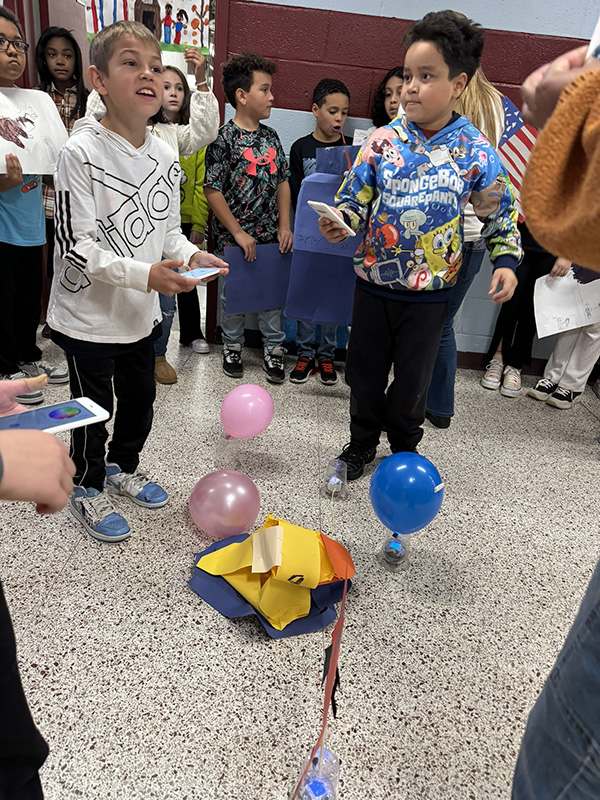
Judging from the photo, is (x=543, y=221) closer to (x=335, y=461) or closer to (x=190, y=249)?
(x=190, y=249)

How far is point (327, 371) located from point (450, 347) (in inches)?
28.9

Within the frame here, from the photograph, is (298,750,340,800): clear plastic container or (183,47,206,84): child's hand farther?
(183,47,206,84): child's hand

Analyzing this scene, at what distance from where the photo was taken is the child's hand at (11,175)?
2.26m

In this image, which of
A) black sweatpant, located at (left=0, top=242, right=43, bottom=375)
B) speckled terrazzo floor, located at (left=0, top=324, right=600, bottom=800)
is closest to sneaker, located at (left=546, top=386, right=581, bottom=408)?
speckled terrazzo floor, located at (left=0, top=324, right=600, bottom=800)

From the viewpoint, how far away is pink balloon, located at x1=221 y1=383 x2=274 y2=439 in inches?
85.4

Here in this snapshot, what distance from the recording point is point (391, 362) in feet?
7.04

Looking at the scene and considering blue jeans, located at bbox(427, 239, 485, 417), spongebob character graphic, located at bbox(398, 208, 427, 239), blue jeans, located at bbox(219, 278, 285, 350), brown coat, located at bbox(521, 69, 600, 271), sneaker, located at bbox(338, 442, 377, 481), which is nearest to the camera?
brown coat, located at bbox(521, 69, 600, 271)

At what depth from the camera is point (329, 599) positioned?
1558 mm

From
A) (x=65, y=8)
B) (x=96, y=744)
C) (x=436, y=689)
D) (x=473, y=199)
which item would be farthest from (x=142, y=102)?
(x=65, y=8)

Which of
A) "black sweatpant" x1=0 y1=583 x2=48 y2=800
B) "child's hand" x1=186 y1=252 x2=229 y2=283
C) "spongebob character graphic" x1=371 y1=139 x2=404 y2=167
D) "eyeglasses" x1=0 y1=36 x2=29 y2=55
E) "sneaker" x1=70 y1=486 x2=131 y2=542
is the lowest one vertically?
"sneaker" x1=70 y1=486 x2=131 y2=542

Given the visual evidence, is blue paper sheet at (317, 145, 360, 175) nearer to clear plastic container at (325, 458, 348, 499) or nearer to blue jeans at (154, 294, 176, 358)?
blue jeans at (154, 294, 176, 358)

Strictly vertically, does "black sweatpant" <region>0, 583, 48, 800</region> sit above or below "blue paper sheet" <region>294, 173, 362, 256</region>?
below

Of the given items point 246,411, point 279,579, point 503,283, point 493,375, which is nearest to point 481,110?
point 503,283

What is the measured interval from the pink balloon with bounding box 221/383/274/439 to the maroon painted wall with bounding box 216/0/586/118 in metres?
1.77
